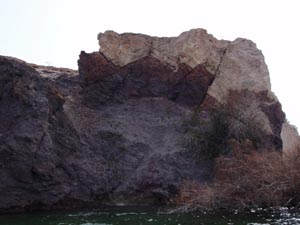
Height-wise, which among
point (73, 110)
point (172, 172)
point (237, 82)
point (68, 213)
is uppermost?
point (237, 82)

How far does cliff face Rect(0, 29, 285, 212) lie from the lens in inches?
1043

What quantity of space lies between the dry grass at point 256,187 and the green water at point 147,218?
1031 mm

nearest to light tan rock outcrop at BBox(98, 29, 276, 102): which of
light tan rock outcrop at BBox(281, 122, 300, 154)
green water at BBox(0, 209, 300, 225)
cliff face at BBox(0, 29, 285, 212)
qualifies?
cliff face at BBox(0, 29, 285, 212)

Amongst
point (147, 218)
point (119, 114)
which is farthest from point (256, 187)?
point (119, 114)

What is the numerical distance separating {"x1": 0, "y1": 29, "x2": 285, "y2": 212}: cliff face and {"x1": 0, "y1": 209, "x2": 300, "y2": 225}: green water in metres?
3.68

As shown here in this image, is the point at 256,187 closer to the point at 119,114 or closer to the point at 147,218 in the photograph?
the point at 147,218

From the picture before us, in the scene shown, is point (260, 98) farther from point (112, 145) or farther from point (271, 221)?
point (271, 221)

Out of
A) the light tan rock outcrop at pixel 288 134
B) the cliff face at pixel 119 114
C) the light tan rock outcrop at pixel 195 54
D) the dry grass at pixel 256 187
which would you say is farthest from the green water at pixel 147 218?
the light tan rock outcrop at pixel 288 134

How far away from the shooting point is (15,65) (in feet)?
94.7

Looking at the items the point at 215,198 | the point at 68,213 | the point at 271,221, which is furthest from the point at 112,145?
the point at 271,221

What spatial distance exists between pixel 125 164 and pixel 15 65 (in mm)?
8503

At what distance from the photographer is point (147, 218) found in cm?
2059

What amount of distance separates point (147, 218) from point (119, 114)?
14.5m

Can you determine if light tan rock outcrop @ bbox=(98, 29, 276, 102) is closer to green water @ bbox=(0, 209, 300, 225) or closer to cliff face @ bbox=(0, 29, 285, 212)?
cliff face @ bbox=(0, 29, 285, 212)
